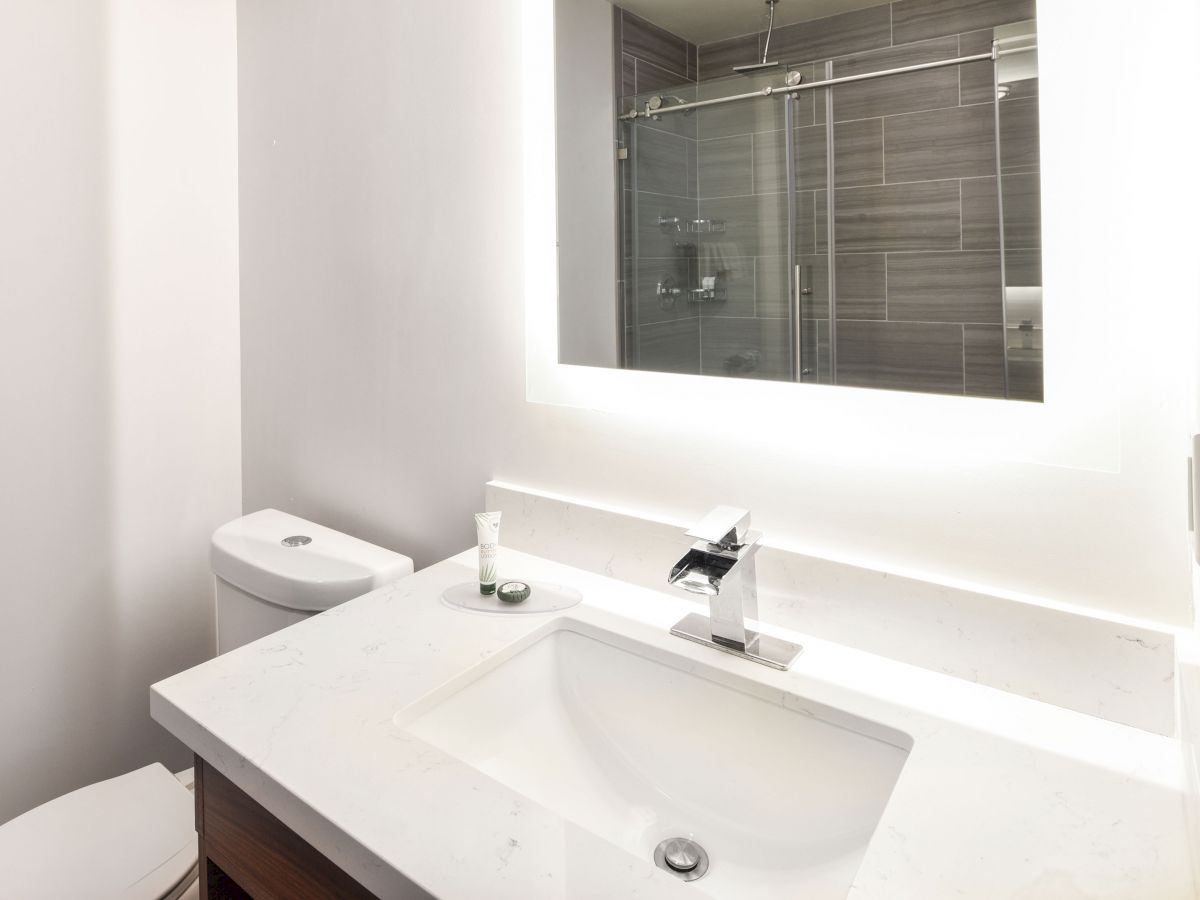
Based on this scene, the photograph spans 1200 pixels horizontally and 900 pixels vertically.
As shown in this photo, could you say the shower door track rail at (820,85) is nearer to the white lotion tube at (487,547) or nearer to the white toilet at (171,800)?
the white lotion tube at (487,547)

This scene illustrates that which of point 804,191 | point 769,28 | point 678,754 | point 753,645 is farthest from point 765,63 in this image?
point 678,754

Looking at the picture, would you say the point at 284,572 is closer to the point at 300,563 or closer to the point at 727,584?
the point at 300,563

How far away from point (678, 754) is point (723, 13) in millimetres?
Result: 872

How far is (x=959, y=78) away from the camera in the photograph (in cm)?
79

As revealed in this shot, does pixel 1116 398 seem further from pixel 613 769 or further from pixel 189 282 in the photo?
pixel 189 282

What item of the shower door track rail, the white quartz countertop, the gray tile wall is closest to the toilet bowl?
the white quartz countertop

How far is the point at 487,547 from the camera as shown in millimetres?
1069

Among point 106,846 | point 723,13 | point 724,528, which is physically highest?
point 723,13

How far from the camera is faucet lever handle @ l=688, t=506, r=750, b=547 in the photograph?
85 centimetres

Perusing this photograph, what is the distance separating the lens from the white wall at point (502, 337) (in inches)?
28.9

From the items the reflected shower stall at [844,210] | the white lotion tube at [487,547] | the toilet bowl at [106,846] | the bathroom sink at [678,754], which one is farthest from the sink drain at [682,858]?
the toilet bowl at [106,846]

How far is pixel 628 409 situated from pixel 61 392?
3.59 feet

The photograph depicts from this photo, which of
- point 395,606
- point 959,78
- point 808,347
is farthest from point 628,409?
point 959,78

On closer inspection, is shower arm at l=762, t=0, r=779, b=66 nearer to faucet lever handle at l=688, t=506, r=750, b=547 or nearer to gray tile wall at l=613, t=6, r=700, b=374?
gray tile wall at l=613, t=6, r=700, b=374
